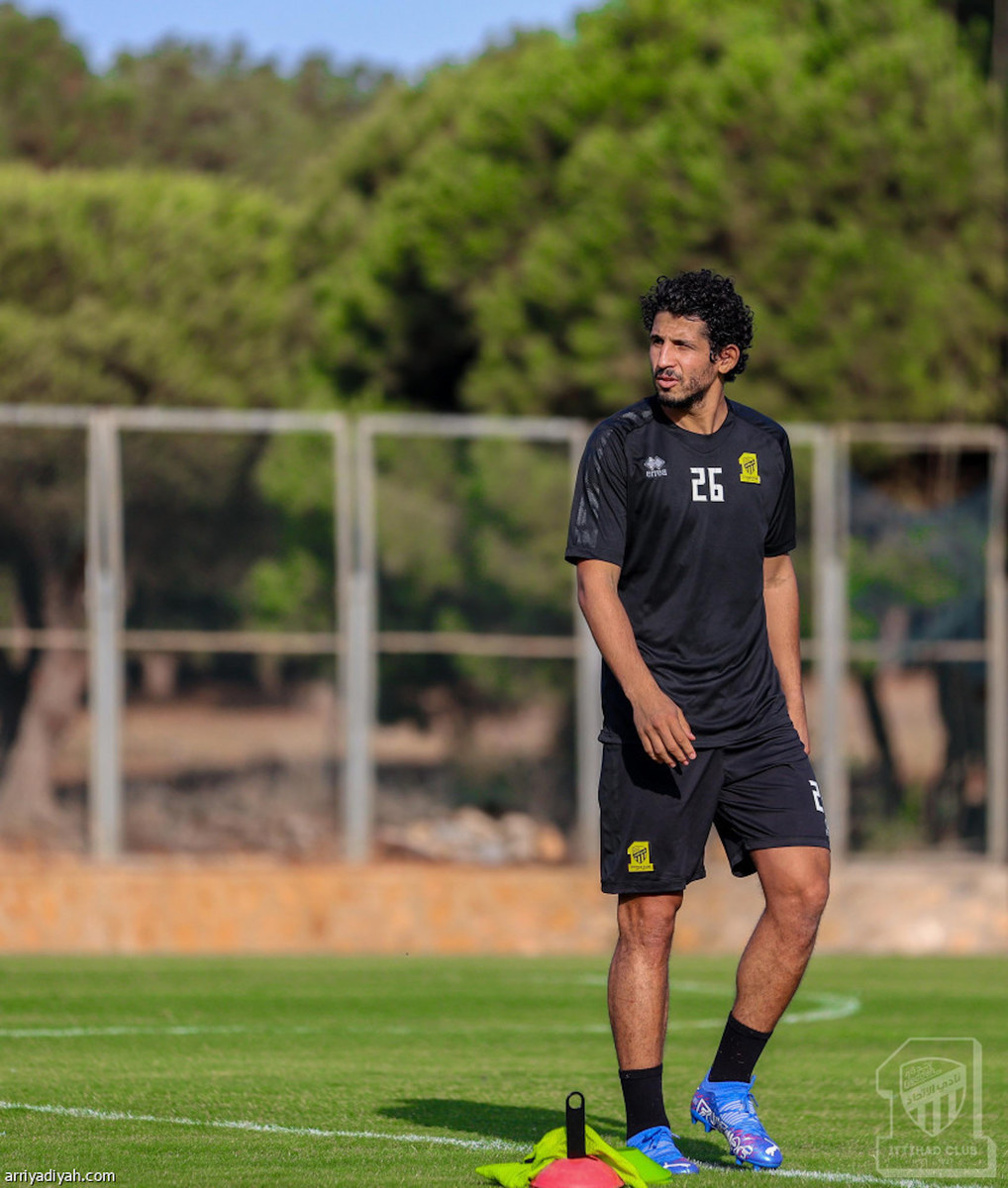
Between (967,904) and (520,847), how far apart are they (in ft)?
11.5

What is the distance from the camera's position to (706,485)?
5707 millimetres

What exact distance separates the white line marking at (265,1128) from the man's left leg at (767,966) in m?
0.55

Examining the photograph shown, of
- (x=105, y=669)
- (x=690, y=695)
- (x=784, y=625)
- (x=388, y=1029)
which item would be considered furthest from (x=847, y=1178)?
(x=105, y=669)

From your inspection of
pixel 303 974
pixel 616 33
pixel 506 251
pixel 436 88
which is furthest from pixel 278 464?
pixel 436 88

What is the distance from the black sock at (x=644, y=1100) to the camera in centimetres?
551

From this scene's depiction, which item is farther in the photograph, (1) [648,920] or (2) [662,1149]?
(1) [648,920]

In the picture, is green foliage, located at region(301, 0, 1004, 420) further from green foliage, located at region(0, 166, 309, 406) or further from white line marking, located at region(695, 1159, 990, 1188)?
white line marking, located at region(695, 1159, 990, 1188)

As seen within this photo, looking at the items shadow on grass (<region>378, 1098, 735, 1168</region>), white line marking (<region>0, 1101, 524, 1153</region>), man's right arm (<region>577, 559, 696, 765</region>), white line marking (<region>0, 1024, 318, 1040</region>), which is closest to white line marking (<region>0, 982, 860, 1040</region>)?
white line marking (<region>0, 1024, 318, 1040</region>)

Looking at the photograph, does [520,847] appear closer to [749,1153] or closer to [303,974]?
[303,974]

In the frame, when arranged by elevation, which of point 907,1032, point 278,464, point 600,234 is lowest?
point 907,1032

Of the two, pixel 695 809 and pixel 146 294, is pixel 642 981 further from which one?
pixel 146 294

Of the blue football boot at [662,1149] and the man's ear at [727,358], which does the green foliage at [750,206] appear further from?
the blue football boot at [662,1149]

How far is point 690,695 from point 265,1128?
1687 millimetres

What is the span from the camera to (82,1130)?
5863 mm
